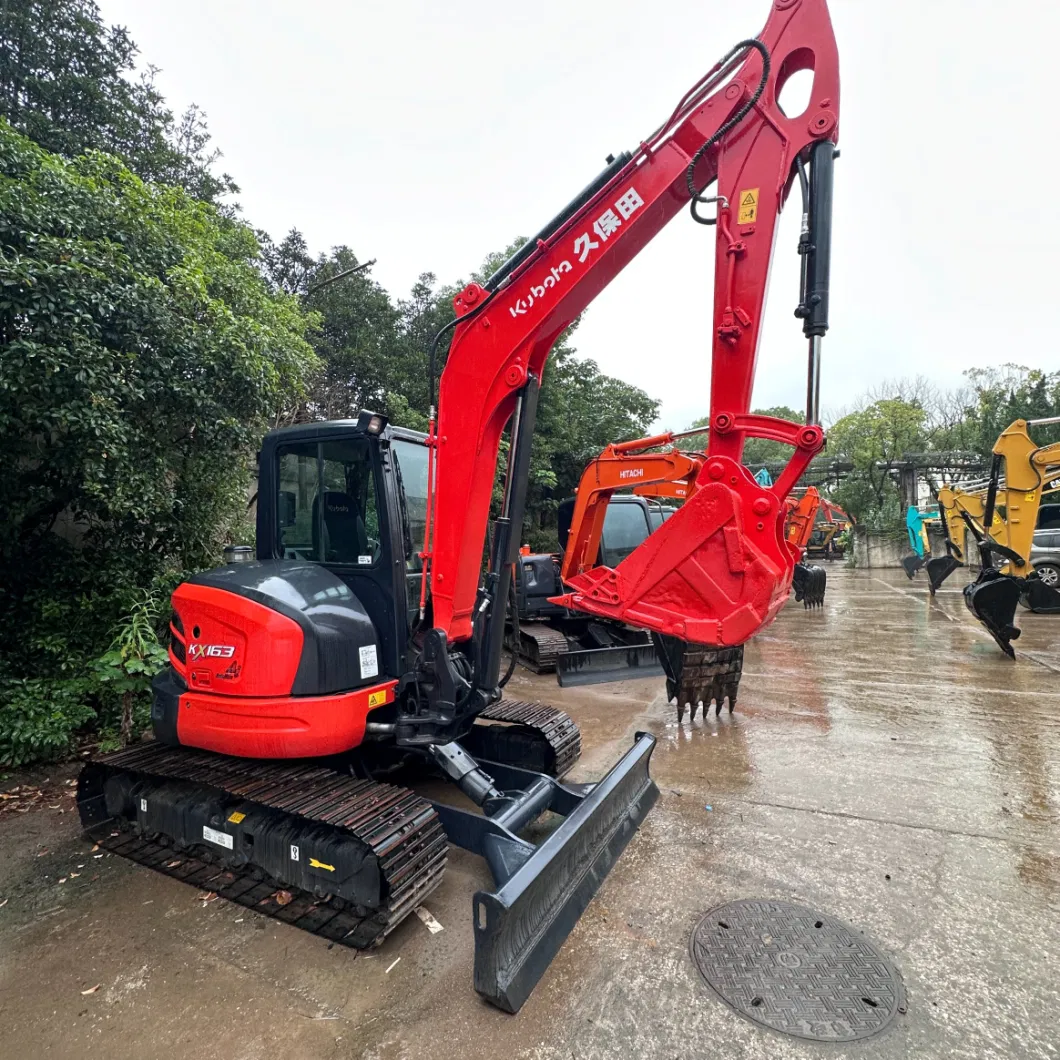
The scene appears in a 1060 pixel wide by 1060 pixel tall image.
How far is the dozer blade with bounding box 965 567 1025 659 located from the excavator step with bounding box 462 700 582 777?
6390 mm

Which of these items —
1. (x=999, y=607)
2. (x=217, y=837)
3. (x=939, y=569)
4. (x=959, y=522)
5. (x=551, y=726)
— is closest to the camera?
(x=217, y=837)

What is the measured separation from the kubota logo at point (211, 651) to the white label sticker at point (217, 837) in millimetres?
800

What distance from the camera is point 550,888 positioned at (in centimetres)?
232

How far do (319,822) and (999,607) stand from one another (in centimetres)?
817

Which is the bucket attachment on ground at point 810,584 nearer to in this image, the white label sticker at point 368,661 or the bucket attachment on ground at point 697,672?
the bucket attachment on ground at point 697,672

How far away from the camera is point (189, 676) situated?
3023 millimetres

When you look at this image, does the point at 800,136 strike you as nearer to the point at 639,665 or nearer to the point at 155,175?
the point at 639,665

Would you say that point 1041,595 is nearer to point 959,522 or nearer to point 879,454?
point 959,522

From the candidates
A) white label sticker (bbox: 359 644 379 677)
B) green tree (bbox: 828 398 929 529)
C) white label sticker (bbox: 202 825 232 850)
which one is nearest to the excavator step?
white label sticker (bbox: 359 644 379 677)

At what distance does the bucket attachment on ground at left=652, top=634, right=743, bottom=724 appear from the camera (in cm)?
494

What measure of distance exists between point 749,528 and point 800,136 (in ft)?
5.75

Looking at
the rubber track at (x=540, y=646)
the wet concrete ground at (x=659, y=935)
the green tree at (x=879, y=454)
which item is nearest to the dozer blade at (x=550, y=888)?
the wet concrete ground at (x=659, y=935)

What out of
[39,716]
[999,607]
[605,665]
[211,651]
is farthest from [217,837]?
[999,607]

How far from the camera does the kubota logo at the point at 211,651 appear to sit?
111 inches
